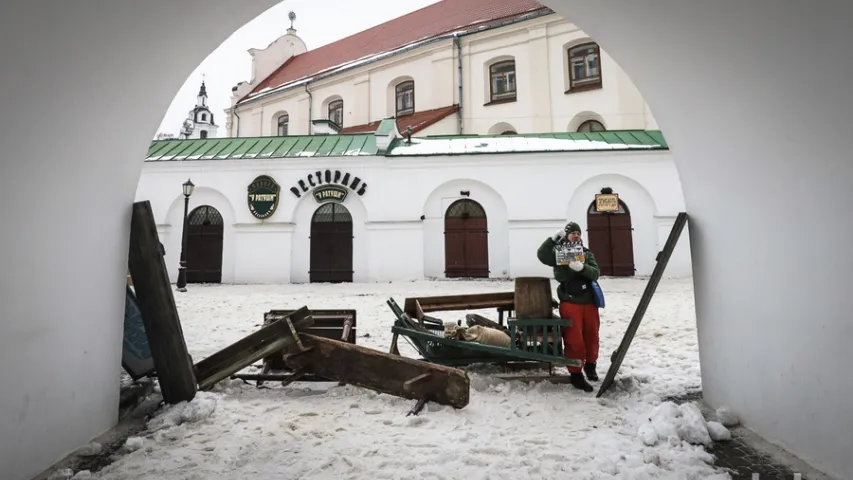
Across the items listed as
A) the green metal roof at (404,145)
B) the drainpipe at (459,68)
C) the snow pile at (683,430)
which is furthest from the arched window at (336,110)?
the snow pile at (683,430)

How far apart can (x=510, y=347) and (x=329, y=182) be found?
11249 millimetres

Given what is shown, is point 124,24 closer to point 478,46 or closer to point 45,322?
point 45,322

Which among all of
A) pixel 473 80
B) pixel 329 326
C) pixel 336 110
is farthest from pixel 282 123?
pixel 329 326

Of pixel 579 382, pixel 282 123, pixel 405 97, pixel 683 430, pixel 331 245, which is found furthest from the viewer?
pixel 282 123

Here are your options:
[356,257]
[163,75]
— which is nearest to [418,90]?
[356,257]

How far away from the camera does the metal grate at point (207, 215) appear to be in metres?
14.8

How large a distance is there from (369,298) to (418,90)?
14.9 m

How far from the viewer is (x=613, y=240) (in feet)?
45.5

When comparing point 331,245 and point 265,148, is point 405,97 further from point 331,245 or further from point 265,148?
point 331,245

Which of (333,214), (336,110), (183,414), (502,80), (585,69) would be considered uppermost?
(336,110)

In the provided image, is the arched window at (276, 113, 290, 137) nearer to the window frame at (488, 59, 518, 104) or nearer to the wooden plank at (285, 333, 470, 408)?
the window frame at (488, 59, 518, 104)

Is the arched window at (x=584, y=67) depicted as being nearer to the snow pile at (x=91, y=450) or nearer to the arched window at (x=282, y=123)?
the arched window at (x=282, y=123)

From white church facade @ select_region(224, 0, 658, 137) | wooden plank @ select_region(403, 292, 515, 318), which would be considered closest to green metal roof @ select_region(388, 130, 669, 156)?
white church facade @ select_region(224, 0, 658, 137)

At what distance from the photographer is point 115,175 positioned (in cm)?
285
